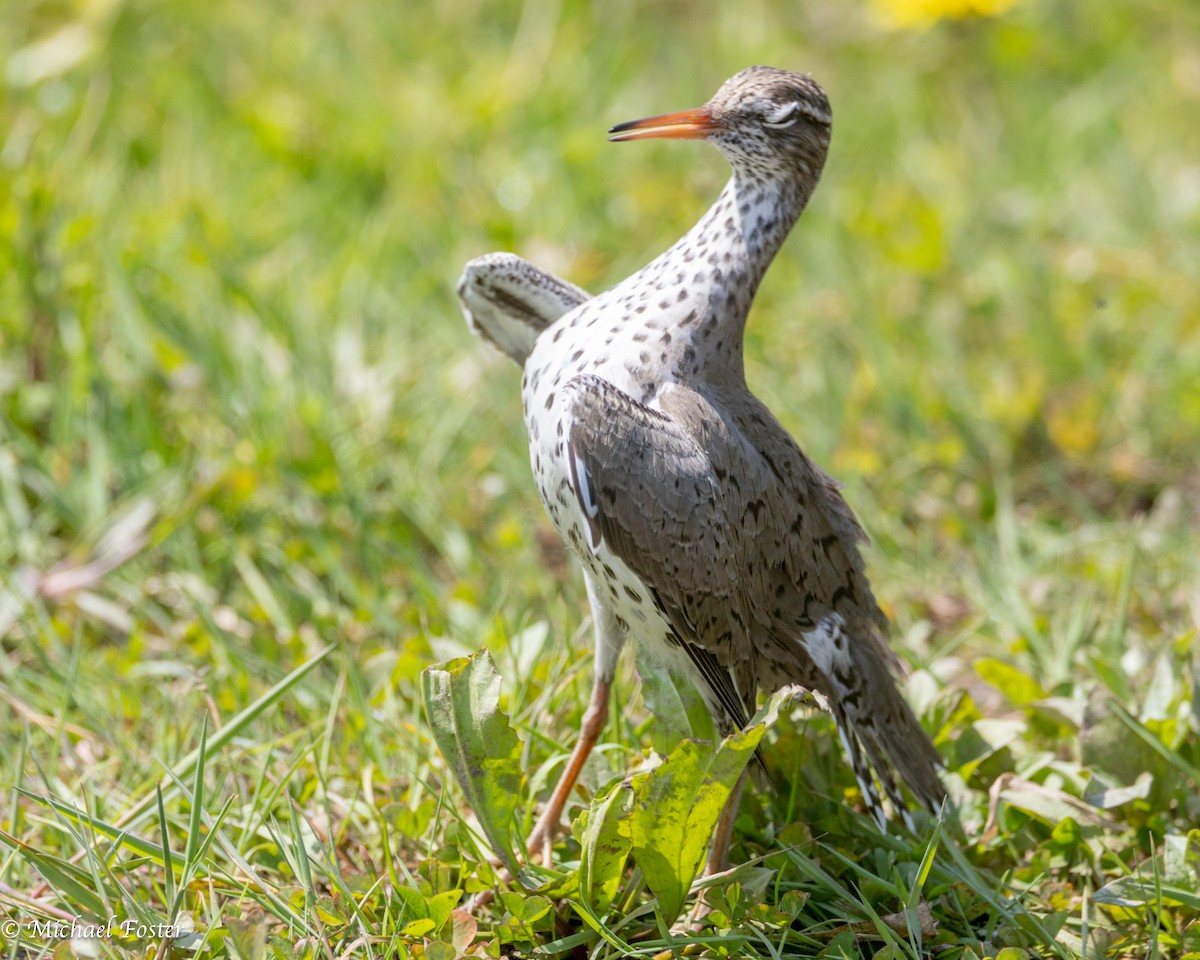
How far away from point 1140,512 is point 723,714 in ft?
9.61

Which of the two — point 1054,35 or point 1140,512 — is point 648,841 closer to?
Answer: point 1140,512

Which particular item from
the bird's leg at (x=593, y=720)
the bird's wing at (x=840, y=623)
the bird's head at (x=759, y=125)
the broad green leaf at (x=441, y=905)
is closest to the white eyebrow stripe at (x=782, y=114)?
the bird's head at (x=759, y=125)

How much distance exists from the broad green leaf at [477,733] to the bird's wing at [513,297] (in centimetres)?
114

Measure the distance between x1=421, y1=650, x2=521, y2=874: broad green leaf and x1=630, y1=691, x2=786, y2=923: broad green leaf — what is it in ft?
1.12

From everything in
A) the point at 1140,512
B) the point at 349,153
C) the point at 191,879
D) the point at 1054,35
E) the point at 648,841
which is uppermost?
the point at 349,153

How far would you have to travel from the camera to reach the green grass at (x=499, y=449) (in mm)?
3607

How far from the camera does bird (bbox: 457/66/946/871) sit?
3406 mm

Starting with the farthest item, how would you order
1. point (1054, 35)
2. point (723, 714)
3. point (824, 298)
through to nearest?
point (1054, 35) → point (824, 298) → point (723, 714)

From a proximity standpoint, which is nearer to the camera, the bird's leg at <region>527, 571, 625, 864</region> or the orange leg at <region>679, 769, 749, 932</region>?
the orange leg at <region>679, 769, 749, 932</region>

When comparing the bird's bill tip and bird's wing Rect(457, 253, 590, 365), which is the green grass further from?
the bird's bill tip

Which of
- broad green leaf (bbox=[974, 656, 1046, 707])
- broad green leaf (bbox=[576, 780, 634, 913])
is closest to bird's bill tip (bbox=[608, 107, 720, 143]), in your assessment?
broad green leaf (bbox=[576, 780, 634, 913])

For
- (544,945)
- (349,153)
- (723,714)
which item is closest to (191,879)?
(544,945)

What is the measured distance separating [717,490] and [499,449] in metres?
2.34

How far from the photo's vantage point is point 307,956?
10.5ft
